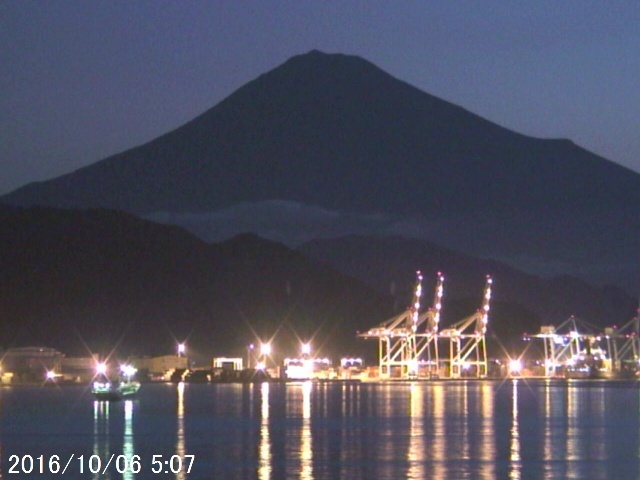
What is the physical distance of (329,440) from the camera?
102 ft

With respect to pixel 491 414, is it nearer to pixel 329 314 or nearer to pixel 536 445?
pixel 536 445

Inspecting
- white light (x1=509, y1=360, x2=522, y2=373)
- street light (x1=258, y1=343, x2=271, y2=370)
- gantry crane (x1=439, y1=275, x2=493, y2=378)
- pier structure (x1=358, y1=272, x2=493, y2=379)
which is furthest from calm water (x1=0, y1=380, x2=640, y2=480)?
white light (x1=509, y1=360, x2=522, y2=373)

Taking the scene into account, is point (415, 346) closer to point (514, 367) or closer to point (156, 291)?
point (514, 367)

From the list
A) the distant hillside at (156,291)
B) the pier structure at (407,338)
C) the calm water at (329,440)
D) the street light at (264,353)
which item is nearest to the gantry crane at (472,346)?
the pier structure at (407,338)

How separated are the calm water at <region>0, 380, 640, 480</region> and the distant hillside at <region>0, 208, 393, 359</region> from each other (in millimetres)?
70816

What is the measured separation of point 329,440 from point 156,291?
108 metres

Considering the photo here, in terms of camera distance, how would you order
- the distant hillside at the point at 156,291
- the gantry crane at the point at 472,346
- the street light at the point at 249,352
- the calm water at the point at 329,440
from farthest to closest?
the distant hillside at the point at 156,291
the street light at the point at 249,352
the gantry crane at the point at 472,346
the calm water at the point at 329,440

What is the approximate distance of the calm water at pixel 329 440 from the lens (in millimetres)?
23855

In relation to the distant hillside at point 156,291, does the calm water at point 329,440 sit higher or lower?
lower

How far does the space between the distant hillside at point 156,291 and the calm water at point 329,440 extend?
232ft

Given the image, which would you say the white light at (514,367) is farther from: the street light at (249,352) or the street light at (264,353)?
the street light at (249,352)

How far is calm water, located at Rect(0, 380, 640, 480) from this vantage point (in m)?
23.9

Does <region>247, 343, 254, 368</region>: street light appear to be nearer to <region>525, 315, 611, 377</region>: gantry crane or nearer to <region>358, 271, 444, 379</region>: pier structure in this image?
<region>358, 271, 444, 379</region>: pier structure

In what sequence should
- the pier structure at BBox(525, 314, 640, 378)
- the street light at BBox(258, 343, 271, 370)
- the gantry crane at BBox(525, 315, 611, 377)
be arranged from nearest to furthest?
the street light at BBox(258, 343, 271, 370)
the pier structure at BBox(525, 314, 640, 378)
the gantry crane at BBox(525, 315, 611, 377)
